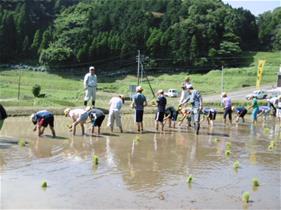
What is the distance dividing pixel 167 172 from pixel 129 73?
88.0 m

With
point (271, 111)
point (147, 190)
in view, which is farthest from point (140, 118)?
point (271, 111)

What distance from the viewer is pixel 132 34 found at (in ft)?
359

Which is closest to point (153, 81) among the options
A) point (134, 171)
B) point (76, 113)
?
point (76, 113)

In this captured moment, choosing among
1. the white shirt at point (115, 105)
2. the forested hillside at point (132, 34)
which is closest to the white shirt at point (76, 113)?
the white shirt at point (115, 105)

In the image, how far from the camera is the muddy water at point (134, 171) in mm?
8969

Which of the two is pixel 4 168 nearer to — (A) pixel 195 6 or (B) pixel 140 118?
(B) pixel 140 118

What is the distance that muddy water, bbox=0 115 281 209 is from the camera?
8.97m

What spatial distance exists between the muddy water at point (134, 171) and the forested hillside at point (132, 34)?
8648 centimetres

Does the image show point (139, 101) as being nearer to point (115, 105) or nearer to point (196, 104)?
point (115, 105)

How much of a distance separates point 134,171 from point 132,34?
99096 millimetres

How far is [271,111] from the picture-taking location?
3219cm

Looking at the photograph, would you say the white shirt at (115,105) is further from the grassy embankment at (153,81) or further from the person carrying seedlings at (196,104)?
the grassy embankment at (153,81)

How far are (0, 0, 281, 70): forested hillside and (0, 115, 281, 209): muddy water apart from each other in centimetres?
8648

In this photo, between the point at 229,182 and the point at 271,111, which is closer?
the point at 229,182
